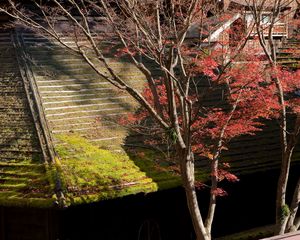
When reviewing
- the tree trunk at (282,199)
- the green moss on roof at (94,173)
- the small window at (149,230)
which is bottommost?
the small window at (149,230)

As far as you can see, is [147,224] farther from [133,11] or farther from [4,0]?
[4,0]

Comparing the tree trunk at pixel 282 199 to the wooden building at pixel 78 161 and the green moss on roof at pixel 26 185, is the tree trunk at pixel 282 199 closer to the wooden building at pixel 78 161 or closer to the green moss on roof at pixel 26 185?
the wooden building at pixel 78 161

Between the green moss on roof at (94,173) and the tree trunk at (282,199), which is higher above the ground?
the green moss on roof at (94,173)

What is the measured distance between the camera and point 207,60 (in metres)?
Answer: 10.0

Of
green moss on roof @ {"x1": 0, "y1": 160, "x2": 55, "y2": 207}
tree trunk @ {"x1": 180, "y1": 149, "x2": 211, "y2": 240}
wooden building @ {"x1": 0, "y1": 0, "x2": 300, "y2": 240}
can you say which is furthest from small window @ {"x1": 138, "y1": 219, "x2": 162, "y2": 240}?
green moss on roof @ {"x1": 0, "y1": 160, "x2": 55, "y2": 207}

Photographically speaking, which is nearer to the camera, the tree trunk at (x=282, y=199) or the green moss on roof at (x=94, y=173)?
the green moss on roof at (x=94, y=173)

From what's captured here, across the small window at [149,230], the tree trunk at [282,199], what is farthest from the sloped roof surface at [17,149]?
the tree trunk at [282,199]

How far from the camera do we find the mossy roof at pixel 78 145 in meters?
8.56

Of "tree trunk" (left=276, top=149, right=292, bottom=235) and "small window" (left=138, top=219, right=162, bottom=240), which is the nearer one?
"tree trunk" (left=276, top=149, right=292, bottom=235)

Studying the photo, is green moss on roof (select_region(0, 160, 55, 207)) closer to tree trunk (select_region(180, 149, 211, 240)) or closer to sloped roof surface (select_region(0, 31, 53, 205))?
sloped roof surface (select_region(0, 31, 53, 205))

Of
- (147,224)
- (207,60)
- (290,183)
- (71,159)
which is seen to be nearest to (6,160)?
(71,159)

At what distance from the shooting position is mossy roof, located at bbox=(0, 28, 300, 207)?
8562 millimetres

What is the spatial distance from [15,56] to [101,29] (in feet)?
10.5

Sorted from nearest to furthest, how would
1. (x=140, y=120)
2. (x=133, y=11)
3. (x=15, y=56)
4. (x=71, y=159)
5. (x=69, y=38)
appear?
(x=133, y=11), (x=71, y=159), (x=140, y=120), (x=15, y=56), (x=69, y=38)
